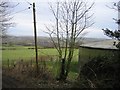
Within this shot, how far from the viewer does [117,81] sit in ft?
31.0

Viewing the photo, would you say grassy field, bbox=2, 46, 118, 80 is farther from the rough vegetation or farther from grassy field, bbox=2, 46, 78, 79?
the rough vegetation

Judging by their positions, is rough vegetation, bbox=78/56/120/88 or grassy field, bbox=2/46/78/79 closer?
rough vegetation, bbox=78/56/120/88

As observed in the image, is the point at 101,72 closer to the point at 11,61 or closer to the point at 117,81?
the point at 117,81

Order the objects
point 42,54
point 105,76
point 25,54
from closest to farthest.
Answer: point 105,76, point 42,54, point 25,54

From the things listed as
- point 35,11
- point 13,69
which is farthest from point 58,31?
point 13,69

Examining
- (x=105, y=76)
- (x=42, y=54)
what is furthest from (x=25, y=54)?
(x=105, y=76)

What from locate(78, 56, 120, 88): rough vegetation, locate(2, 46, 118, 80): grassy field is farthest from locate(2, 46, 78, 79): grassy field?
locate(78, 56, 120, 88): rough vegetation

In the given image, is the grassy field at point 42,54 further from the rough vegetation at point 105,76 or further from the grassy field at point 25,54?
the rough vegetation at point 105,76

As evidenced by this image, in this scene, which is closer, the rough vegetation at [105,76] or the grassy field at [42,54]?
the rough vegetation at [105,76]

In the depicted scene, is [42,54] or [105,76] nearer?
[105,76]

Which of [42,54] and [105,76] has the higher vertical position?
[42,54]

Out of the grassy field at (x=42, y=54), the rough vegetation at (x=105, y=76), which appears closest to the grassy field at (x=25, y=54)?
the grassy field at (x=42, y=54)

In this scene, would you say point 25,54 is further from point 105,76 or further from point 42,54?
point 105,76

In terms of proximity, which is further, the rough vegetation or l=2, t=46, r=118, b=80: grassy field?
l=2, t=46, r=118, b=80: grassy field
